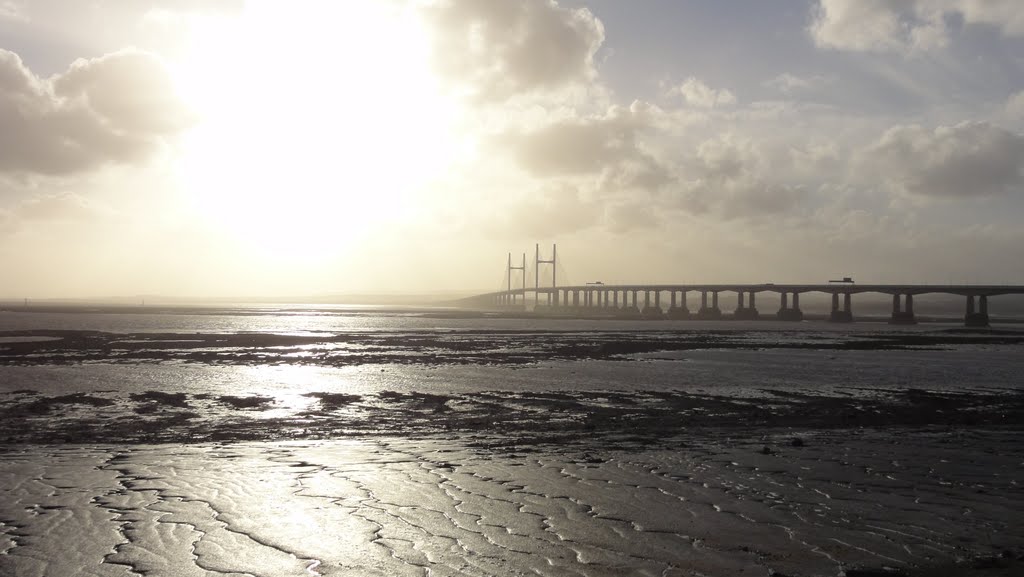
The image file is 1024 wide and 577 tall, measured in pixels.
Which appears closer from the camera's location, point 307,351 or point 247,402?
point 247,402

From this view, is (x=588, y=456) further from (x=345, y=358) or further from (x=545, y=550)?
(x=345, y=358)

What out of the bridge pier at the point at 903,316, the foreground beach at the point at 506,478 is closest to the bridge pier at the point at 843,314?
the bridge pier at the point at 903,316

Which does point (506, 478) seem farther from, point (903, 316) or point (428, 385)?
point (903, 316)

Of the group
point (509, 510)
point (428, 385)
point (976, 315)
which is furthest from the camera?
point (976, 315)

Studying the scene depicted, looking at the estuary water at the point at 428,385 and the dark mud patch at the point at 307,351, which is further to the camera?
the dark mud patch at the point at 307,351

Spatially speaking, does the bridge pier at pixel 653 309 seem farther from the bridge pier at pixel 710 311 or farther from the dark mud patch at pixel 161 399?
the dark mud patch at pixel 161 399

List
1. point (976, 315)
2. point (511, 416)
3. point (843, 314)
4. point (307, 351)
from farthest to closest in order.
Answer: point (843, 314) < point (976, 315) < point (307, 351) < point (511, 416)

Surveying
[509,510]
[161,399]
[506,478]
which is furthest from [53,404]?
[509,510]

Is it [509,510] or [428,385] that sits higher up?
[509,510]

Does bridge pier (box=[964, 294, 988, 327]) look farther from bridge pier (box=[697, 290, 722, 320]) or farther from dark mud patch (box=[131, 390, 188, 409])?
dark mud patch (box=[131, 390, 188, 409])

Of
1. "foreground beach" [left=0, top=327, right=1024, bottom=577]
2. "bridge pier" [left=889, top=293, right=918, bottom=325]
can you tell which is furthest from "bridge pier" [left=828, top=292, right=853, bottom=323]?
"foreground beach" [left=0, top=327, right=1024, bottom=577]

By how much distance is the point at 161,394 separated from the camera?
72.6 ft

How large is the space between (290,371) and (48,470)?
794 inches

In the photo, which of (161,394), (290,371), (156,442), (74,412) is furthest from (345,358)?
(156,442)
